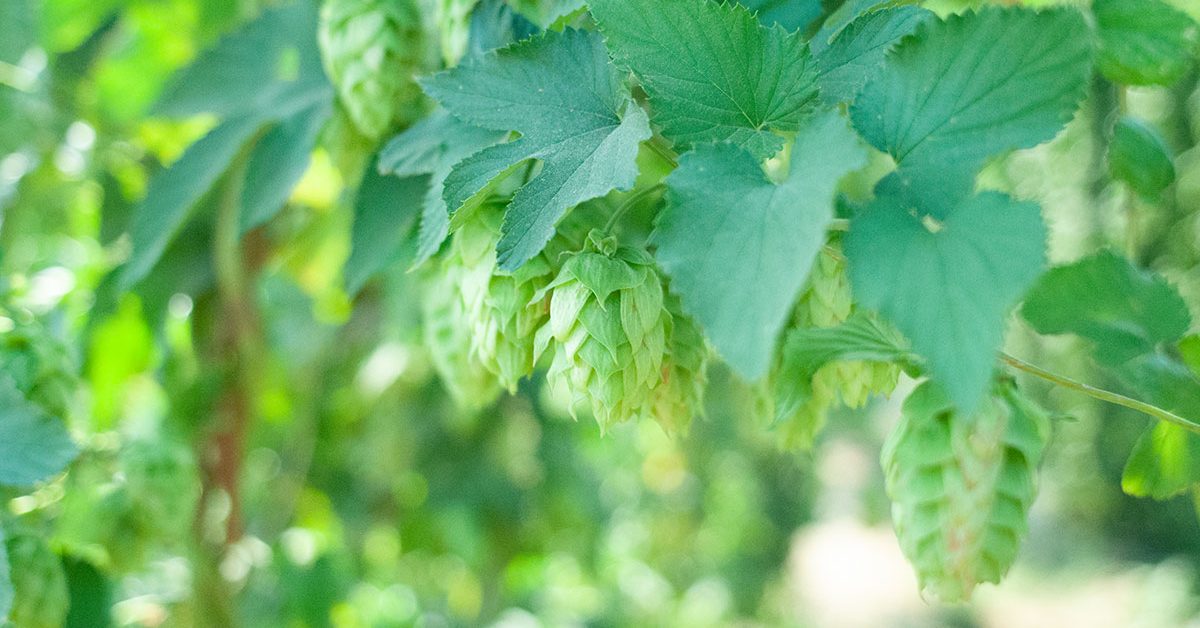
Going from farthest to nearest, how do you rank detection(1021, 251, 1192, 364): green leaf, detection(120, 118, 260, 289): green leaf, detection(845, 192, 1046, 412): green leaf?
detection(120, 118, 260, 289): green leaf < detection(1021, 251, 1192, 364): green leaf < detection(845, 192, 1046, 412): green leaf

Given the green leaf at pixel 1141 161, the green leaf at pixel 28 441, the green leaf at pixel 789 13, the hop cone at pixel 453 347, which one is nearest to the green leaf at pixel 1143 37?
the green leaf at pixel 1141 161

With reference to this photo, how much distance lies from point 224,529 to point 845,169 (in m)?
1.07

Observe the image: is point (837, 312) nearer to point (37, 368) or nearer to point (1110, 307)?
point (1110, 307)

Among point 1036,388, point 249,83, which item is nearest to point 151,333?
point 249,83

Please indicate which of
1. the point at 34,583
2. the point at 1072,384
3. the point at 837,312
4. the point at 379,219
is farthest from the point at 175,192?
the point at 1072,384

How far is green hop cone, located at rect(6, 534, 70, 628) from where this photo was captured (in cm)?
58

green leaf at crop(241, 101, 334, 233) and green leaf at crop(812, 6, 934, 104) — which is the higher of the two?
green leaf at crop(812, 6, 934, 104)

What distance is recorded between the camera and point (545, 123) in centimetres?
45

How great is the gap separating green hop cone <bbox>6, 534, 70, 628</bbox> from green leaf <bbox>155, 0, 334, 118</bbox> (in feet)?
1.29

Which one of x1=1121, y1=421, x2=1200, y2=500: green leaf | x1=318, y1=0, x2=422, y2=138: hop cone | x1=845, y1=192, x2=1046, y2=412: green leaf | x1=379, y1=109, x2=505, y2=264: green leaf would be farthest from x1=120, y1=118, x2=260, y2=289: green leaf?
x1=1121, y1=421, x2=1200, y2=500: green leaf

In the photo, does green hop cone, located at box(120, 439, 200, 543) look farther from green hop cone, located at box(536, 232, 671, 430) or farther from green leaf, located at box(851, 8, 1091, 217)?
green leaf, located at box(851, 8, 1091, 217)

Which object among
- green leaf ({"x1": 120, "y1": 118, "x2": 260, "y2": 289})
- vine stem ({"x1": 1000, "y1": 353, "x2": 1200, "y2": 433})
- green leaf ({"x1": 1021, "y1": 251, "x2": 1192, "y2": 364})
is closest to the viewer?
vine stem ({"x1": 1000, "y1": 353, "x2": 1200, "y2": 433})

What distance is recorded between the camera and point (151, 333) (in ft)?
3.40

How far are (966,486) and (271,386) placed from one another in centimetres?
135
